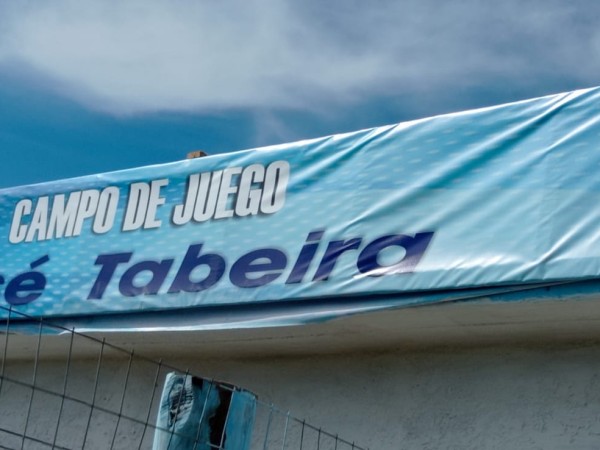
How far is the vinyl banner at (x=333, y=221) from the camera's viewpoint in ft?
18.2

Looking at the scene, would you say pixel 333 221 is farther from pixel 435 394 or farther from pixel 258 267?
pixel 435 394

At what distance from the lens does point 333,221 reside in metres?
6.31

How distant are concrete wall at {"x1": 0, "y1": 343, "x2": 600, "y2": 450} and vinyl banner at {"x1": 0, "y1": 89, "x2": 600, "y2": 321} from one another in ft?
3.10

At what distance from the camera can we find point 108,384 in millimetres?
8008

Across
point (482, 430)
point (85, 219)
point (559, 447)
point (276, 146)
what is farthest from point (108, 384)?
point (559, 447)

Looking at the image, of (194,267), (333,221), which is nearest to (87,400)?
(194,267)

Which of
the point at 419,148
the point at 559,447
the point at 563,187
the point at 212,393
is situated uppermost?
the point at 419,148

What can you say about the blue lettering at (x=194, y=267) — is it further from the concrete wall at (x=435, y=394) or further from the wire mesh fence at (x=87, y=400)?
the concrete wall at (x=435, y=394)

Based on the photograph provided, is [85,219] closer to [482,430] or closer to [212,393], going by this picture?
[482,430]

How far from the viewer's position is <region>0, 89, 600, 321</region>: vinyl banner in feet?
18.2

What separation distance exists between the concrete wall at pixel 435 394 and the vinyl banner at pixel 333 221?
94cm

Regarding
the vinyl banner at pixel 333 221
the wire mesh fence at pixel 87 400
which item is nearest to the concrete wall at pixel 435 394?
the wire mesh fence at pixel 87 400

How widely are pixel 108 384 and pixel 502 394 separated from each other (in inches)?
134

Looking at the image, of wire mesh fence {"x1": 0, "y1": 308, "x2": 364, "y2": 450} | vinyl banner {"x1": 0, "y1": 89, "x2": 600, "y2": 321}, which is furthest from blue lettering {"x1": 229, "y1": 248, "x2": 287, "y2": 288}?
wire mesh fence {"x1": 0, "y1": 308, "x2": 364, "y2": 450}
